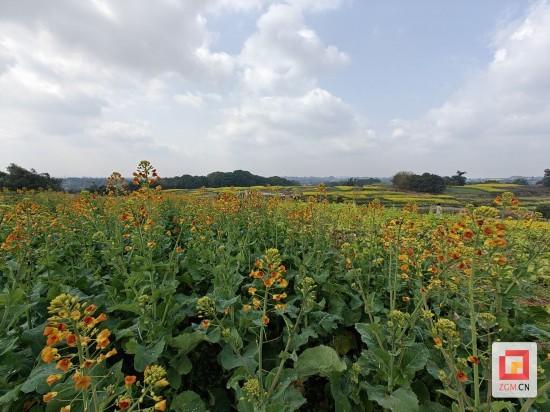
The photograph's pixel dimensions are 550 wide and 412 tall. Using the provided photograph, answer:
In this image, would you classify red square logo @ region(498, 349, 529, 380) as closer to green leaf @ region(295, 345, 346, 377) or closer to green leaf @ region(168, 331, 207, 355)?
green leaf @ region(295, 345, 346, 377)

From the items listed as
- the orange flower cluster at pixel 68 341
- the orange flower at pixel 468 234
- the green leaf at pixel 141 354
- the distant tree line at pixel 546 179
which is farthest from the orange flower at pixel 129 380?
the distant tree line at pixel 546 179

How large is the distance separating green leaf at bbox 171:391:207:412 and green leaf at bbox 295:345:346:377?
631mm

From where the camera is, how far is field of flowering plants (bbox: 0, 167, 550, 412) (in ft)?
4.79

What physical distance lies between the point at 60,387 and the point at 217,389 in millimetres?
1079

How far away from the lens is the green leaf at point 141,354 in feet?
6.14

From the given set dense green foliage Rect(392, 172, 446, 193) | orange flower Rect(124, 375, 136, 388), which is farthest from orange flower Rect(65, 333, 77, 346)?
dense green foliage Rect(392, 172, 446, 193)

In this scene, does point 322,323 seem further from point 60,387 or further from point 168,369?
point 60,387

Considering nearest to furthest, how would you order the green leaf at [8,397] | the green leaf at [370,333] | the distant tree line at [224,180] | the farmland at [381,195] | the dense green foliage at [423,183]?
the green leaf at [8,397] → the green leaf at [370,333] → the farmland at [381,195] → the distant tree line at [224,180] → the dense green foliage at [423,183]

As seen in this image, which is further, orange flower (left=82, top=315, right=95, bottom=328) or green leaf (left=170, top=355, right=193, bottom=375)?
green leaf (left=170, top=355, right=193, bottom=375)

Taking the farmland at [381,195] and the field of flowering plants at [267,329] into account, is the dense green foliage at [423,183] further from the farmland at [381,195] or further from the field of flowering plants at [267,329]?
the field of flowering plants at [267,329]

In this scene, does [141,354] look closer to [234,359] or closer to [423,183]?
[234,359]

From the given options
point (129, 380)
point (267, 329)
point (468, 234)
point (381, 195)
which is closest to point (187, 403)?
point (129, 380)

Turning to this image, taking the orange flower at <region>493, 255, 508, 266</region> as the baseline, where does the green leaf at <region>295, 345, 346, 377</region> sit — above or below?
below

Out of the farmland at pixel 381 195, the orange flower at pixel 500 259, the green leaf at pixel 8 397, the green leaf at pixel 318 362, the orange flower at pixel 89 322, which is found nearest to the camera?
the orange flower at pixel 89 322
